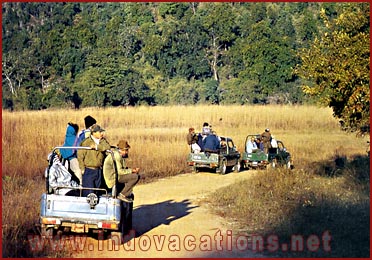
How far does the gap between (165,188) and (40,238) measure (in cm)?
757

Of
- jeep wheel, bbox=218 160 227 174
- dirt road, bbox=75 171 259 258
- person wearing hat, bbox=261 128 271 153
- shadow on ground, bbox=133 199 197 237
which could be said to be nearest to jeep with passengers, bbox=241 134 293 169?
person wearing hat, bbox=261 128 271 153

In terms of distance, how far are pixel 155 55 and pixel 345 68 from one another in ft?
135

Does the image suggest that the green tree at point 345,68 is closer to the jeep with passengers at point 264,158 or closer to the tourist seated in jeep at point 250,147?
the jeep with passengers at point 264,158

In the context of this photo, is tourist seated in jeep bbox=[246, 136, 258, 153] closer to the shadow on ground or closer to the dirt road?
the dirt road

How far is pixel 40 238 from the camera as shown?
9.61 meters

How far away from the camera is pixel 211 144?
2105 cm

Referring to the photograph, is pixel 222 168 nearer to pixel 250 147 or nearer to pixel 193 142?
pixel 193 142

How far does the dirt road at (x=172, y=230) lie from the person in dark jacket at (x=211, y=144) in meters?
3.66

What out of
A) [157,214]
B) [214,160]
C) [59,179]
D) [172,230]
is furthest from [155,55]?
[59,179]

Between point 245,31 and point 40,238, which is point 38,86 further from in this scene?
point 40,238

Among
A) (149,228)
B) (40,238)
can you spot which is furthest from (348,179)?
(40,238)

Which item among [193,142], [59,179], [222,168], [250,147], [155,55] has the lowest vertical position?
[222,168]

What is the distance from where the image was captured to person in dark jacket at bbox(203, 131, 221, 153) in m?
20.9

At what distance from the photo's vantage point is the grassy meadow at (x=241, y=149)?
36.8 ft
